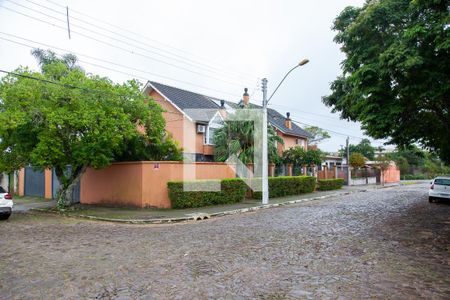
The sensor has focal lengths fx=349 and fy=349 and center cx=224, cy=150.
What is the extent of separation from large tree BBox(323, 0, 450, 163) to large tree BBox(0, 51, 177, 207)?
31.8 ft

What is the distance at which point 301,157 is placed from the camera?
2836 cm

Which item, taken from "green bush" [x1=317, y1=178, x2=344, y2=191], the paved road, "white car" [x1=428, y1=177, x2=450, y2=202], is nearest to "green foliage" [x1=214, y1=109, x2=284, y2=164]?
"green bush" [x1=317, y1=178, x2=344, y2=191]

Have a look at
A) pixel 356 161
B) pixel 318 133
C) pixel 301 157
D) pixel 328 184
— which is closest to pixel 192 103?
pixel 301 157

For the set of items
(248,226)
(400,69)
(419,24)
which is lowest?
(248,226)

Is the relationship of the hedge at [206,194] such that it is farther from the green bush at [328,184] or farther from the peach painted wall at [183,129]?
the green bush at [328,184]

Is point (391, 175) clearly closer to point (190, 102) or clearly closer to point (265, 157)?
point (190, 102)

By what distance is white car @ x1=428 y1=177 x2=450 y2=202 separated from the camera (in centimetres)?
1850

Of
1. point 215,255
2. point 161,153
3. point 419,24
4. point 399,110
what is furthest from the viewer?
point 161,153

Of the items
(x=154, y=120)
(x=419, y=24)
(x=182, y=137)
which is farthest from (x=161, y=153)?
(x=419, y=24)

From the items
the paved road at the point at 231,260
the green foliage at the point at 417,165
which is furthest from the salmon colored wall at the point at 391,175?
the paved road at the point at 231,260

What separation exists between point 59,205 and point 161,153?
561 cm

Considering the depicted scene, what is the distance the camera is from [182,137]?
26.4 meters

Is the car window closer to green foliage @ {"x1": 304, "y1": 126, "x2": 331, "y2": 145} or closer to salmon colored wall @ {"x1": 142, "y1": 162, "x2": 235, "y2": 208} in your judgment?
salmon colored wall @ {"x1": 142, "y1": 162, "x2": 235, "y2": 208}

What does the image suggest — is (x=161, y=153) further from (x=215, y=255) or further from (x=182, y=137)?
(x=215, y=255)
